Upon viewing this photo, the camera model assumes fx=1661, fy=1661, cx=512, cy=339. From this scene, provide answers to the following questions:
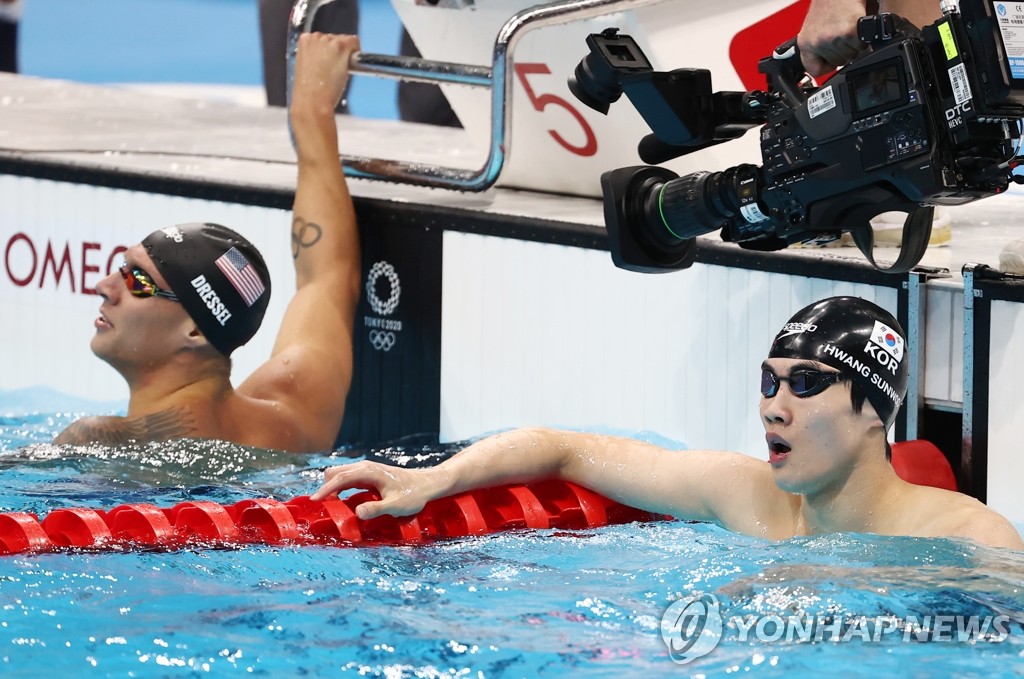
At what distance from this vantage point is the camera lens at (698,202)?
3.15 m

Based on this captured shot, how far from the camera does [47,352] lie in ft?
17.8

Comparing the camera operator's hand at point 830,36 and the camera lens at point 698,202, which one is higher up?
the camera operator's hand at point 830,36

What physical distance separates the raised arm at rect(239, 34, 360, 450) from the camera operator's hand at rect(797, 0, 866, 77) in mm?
1675

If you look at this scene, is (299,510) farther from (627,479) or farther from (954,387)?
(954,387)

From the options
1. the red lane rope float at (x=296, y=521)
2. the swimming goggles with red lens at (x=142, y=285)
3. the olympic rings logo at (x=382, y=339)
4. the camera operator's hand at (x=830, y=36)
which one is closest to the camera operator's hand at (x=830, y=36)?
the camera operator's hand at (x=830, y=36)

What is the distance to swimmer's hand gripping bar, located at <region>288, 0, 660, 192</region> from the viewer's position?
4.17 meters

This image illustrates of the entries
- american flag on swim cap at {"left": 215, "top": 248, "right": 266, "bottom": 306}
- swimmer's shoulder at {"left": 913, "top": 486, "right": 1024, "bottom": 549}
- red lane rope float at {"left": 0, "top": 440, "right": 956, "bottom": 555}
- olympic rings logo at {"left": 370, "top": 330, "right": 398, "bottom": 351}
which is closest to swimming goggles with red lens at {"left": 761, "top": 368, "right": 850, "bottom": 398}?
swimmer's shoulder at {"left": 913, "top": 486, "right": 1024, "bottom": 549}

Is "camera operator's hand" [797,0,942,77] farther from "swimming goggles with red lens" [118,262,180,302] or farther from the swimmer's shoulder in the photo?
"swimming goggles with red lens" [118,262,180,302]

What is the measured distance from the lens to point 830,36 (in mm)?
2947

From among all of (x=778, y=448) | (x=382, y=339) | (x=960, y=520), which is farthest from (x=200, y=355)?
(x=960, y=520)

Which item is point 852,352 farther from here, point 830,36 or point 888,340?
point 830,36

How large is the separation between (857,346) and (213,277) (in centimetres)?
162

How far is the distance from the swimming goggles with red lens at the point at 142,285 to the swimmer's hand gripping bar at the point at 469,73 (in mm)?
965

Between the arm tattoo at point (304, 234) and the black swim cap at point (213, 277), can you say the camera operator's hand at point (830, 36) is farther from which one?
the arm tattoo at point (304, 234)
